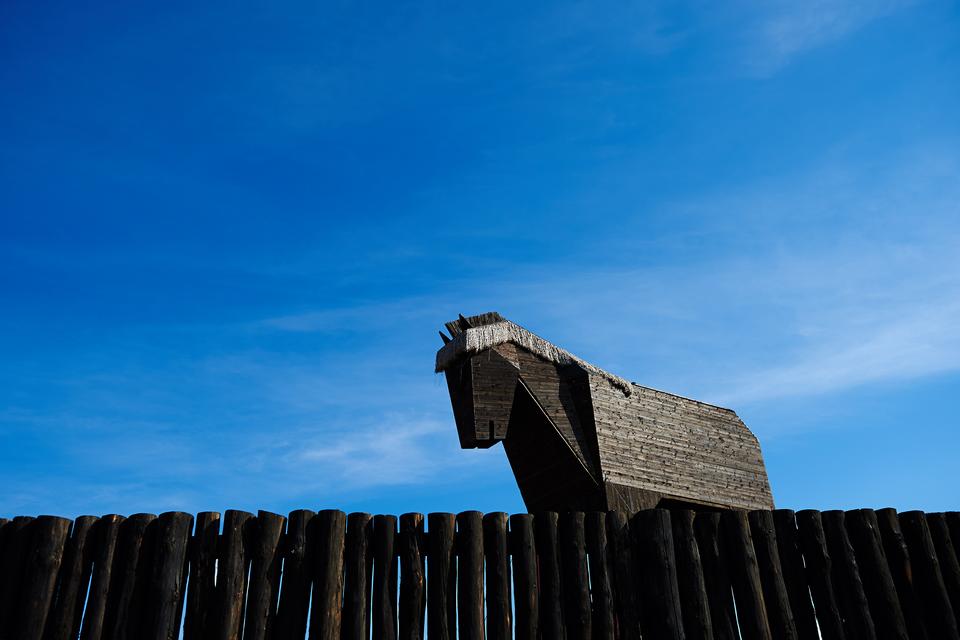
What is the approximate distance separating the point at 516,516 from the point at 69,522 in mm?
3503

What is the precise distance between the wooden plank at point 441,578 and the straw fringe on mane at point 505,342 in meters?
6.33

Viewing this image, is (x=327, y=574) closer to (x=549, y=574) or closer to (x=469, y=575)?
(x=469, y=575)

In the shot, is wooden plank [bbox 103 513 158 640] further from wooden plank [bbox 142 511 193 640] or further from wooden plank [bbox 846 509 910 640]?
wooden plank [bbox 846 509 910 640]

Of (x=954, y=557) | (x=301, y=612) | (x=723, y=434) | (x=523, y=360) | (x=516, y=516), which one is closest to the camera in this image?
(x=301, y=612)

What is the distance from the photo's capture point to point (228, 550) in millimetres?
6070

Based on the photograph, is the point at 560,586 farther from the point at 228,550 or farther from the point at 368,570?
the point at 228,550

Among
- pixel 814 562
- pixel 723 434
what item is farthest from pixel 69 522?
pixel 723 434

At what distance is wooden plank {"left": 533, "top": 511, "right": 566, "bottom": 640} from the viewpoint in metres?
6.14

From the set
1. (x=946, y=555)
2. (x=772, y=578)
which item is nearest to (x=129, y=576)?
(x=772, y=578)

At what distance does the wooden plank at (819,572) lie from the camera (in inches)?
259

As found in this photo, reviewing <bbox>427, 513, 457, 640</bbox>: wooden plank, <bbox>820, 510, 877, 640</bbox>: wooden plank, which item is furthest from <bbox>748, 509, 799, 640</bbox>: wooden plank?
<bbox>427, 513, 457, 640</bbox>: wooden plank

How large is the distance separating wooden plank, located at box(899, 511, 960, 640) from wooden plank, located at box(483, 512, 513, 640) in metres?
3.69

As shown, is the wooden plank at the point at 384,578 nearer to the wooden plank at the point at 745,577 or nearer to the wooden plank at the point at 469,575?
the wooden plank at the point at 469,575

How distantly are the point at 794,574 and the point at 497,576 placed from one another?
2561mm
